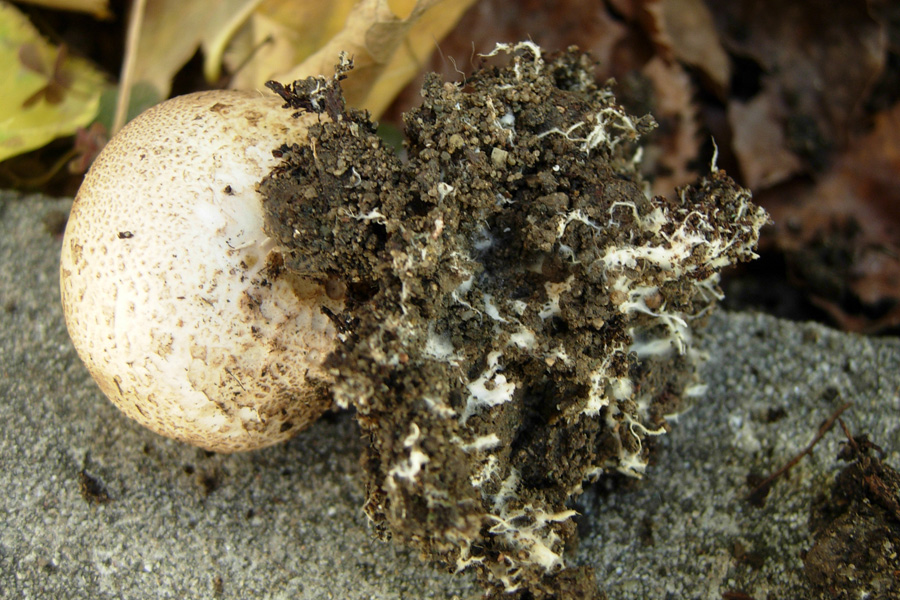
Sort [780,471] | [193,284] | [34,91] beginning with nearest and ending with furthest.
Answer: [193,284] → [780,471] → [34,91]

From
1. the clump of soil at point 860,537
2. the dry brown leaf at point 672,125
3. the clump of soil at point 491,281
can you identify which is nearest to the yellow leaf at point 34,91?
the clump of soil at point 491,281

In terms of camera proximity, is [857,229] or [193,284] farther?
[857,229]

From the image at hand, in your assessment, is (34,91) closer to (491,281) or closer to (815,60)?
(491,281)

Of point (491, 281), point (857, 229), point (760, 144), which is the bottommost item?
point (857, 229)

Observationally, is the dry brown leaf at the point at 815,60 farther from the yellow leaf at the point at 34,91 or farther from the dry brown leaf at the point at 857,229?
the yellow leaf at the point at 34,91

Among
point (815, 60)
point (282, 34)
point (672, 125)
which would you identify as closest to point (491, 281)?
point (282, 34)

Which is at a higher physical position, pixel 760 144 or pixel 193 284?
pixel 193 284

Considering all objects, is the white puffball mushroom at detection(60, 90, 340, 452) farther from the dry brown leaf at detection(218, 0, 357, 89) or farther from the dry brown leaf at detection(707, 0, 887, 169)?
the dry brown leaf at detection(707, 0, 887, 169)
